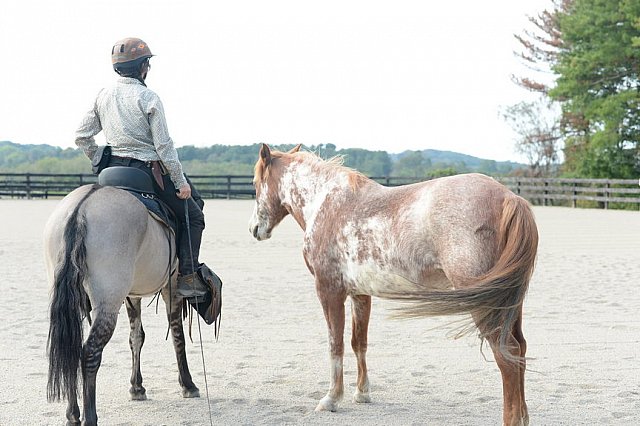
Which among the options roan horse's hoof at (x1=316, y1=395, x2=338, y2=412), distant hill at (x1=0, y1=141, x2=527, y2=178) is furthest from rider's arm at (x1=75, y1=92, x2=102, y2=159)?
distant hill at (x1=0, y1=141, x2=527, y2=178)

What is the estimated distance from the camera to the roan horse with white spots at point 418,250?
168 inches

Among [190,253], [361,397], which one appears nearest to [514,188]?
[361,397]

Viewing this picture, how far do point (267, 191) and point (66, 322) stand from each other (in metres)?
2.10

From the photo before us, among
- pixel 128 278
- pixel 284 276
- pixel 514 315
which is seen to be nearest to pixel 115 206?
pixel 128 278

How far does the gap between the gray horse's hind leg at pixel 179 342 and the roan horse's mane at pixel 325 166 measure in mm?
1156

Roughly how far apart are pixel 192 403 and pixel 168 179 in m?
1.56

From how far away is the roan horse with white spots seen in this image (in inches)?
168

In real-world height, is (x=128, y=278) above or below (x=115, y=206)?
below

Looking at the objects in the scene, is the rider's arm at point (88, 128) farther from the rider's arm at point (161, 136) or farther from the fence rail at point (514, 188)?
the fence rail at point (514, 188)

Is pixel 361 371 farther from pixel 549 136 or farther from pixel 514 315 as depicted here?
pixel 549 136

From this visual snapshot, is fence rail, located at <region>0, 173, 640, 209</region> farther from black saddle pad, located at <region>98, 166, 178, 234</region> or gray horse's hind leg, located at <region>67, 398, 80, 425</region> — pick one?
gray horse's hind leg, located at <region>67, 398, 80, 425</region>

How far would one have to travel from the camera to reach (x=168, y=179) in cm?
522

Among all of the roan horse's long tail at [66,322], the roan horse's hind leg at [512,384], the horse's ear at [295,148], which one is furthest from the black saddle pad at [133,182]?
the roan horse's hind leg at [512,384]

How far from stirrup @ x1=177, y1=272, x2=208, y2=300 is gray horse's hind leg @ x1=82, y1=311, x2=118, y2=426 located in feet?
3.07
